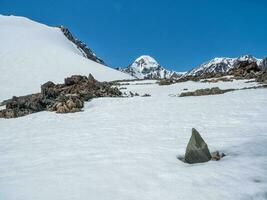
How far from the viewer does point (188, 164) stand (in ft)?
35.2

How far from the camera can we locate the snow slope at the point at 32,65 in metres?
44.7

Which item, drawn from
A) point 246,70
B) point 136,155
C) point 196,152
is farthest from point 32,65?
point 196,152

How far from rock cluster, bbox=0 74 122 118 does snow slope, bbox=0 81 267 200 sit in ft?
8.65

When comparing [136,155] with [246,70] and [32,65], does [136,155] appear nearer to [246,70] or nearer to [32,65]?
[246,70]

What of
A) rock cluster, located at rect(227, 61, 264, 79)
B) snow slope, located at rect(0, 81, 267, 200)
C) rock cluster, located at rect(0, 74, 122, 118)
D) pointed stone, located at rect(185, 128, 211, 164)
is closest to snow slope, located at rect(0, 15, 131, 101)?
rock cluster, located at rect(0, 74, 122, 118)

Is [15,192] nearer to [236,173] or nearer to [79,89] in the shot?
[236,173]

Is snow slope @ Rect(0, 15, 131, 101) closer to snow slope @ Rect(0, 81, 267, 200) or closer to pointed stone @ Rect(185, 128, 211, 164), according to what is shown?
snow slope @ Rect(0, 81, 267, 200)

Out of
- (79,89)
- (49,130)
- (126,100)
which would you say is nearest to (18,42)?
(79,89)

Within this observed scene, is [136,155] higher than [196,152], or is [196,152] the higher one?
[196,152]

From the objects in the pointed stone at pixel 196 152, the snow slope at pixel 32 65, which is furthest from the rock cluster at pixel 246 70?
the pointed stone at pixel 196 152

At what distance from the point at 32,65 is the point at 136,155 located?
44.9 m

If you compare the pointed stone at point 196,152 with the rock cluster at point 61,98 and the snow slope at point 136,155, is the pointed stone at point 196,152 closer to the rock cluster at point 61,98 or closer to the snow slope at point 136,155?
the snow slope at point 136,155

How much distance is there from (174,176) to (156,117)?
9.35 meters

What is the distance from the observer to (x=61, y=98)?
25781mm
